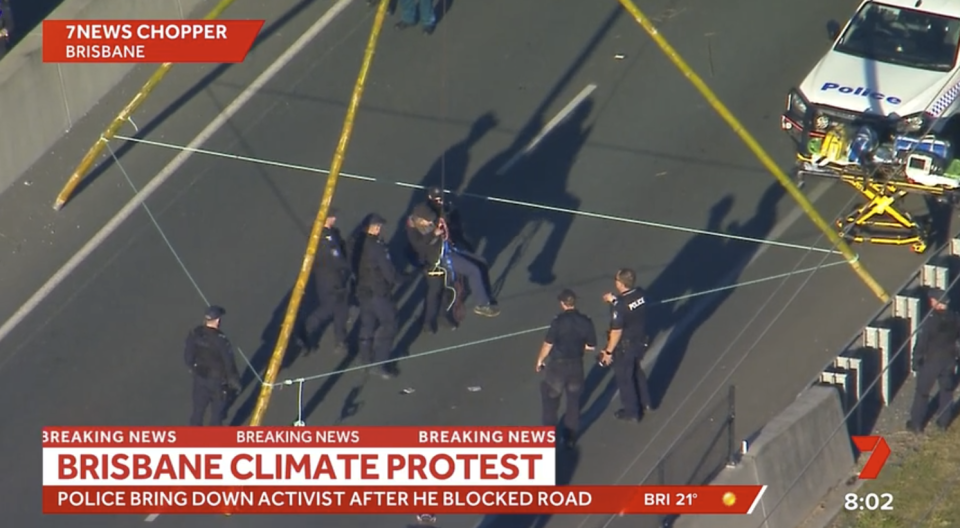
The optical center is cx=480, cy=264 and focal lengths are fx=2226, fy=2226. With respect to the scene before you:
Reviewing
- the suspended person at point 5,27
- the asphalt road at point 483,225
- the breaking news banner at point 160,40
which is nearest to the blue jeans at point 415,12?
the asphalt road at point 483,225

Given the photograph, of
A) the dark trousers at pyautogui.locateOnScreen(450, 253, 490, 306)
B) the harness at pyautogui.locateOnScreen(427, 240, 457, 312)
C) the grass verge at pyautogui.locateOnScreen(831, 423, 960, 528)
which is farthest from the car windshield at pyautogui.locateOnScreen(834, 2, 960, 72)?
the harness at pyautogui.locateOnScreen(427, 240, 457, 312)

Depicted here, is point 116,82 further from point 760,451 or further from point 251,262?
point 760,451

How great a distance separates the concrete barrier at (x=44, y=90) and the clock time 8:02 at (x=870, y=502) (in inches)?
393

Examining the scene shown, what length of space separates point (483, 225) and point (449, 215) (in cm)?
195

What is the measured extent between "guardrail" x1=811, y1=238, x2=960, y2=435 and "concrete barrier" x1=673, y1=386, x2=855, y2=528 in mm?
239

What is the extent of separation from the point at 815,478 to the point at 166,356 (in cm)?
657

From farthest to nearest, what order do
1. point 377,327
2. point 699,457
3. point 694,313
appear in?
1. point 694,313
2. point 377,327
3. point 699,457

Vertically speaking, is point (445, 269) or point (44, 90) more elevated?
point (44, 90)

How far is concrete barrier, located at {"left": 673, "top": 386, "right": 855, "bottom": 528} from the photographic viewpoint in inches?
779

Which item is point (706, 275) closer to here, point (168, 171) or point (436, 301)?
point (436, 301)

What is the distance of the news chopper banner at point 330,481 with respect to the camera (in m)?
20.0

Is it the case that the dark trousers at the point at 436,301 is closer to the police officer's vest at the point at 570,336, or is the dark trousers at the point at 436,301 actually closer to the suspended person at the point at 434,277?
the suspended person at the point at 434,277

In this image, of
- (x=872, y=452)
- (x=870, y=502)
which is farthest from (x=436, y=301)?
(x=870, y=502)

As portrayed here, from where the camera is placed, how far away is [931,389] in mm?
21250
